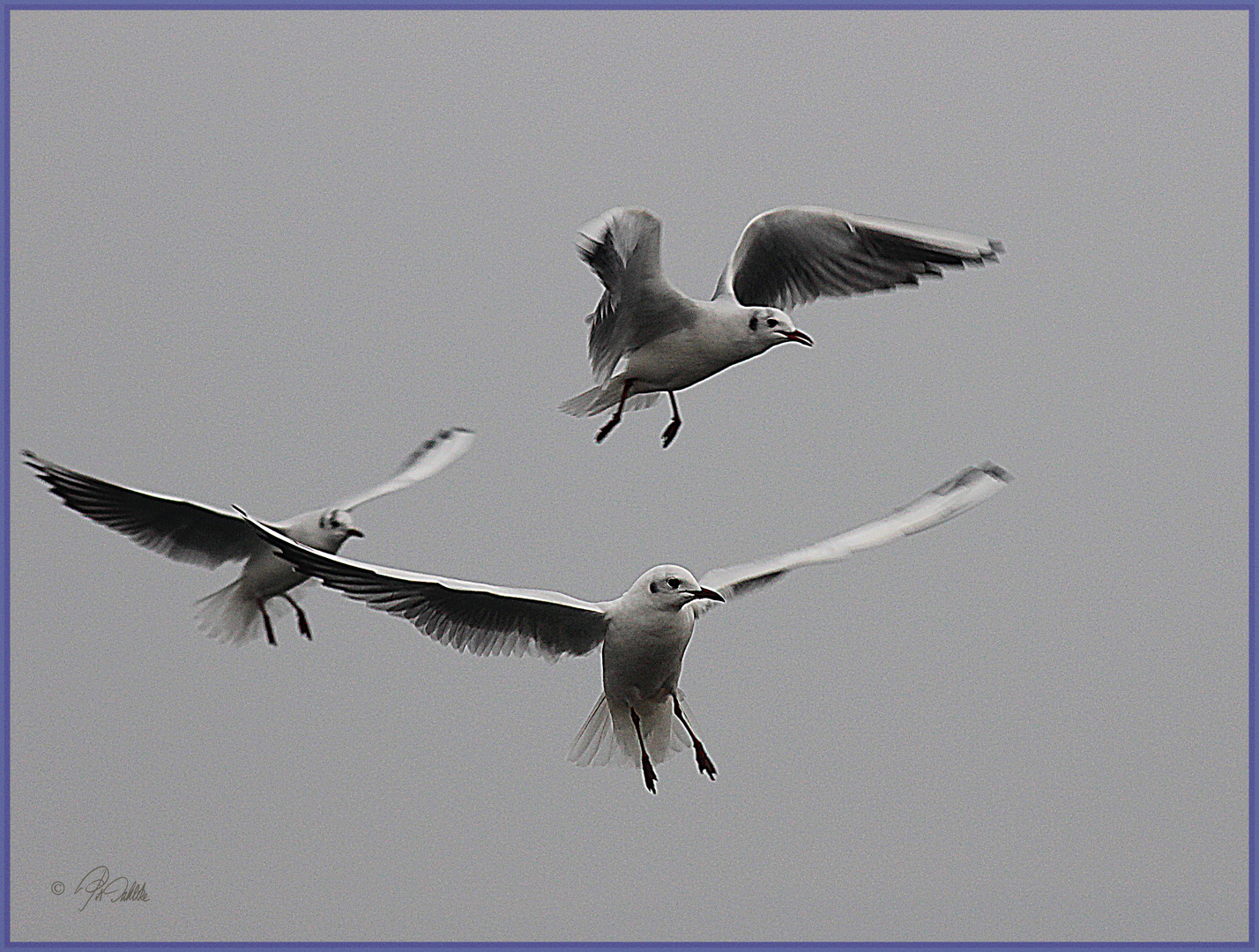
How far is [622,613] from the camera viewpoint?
229 cm

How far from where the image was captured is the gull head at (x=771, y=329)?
242cm

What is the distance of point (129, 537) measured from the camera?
2.74 m

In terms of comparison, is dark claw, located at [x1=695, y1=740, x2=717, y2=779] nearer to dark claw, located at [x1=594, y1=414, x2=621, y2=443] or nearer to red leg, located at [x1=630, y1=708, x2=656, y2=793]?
red leg, located at [x1=630, y1=708, x2=656, y2=793]

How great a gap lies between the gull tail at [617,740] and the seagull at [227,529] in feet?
1.82

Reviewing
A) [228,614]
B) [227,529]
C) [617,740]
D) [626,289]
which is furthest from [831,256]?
[228,614]

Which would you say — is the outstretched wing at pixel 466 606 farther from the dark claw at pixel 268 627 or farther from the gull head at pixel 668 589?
the dark claw at pixel 268 627

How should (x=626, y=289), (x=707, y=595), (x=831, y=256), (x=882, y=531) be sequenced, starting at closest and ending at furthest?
(x=707, y=595), (x=626, y=289), (x=882, y=531), (x=831, y=256)

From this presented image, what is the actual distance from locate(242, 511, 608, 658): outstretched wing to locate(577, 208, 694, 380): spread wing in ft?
1.40

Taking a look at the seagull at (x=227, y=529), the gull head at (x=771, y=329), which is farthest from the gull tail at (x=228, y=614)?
the gull head at (x=771, y=329)

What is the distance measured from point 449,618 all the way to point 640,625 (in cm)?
25

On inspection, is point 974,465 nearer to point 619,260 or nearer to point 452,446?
point 619,260

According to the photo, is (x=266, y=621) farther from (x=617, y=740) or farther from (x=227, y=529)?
(x=617, y=740)

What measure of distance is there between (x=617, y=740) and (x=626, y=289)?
2.05ft

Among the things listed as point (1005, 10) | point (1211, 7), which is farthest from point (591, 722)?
point (1211, 7)
